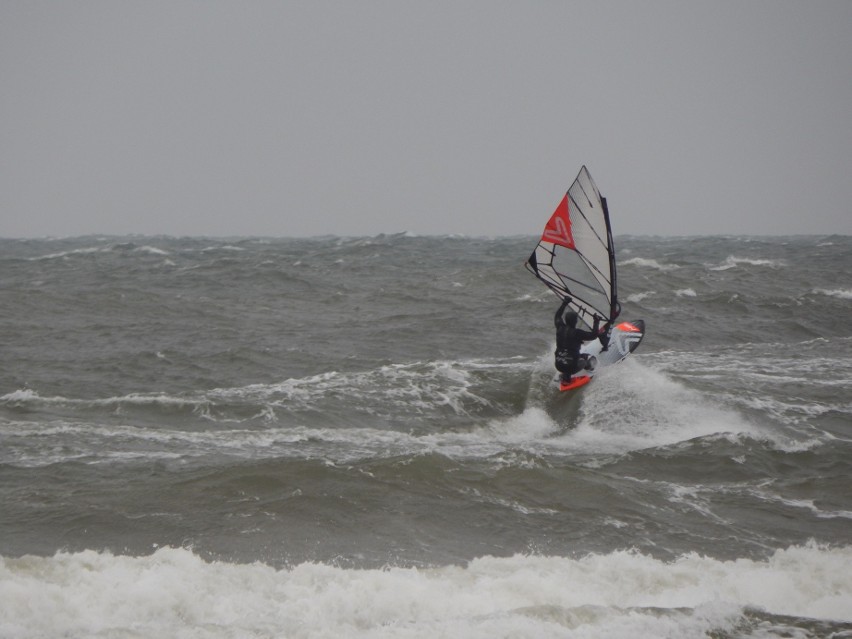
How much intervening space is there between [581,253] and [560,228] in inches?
19.5

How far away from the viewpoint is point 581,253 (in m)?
12.7

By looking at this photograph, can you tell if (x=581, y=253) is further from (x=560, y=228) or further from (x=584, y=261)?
(x=560, y=228)

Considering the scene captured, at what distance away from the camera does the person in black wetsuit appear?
486 inches

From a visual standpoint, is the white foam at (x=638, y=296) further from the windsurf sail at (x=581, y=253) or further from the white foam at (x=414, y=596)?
the white foam at (x=414, y=596)

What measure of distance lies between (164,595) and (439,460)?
3833 mm

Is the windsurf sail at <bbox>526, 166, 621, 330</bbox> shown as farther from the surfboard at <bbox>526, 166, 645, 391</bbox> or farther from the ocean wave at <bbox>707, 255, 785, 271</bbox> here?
the ocean wave at <bbox>707, 255, 785, 271</bbox>

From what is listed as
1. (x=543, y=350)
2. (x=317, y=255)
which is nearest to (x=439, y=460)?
(x=543, y=350)

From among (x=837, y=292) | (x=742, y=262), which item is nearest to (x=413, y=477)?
(x=837, y=292)

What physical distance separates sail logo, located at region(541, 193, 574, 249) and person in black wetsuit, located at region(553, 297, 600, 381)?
893mm

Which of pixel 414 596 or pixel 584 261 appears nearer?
pixel 414 596

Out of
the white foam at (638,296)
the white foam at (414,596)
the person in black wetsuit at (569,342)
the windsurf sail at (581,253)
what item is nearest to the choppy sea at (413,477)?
the white foam at (414,596)

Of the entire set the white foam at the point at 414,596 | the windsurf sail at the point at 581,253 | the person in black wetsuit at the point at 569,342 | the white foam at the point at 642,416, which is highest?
the windsurf sail at the point at 581,253

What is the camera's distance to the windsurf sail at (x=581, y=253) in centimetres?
1247

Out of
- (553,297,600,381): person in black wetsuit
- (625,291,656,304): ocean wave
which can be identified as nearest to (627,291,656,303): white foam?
(625,291,656,304): ocean wave
